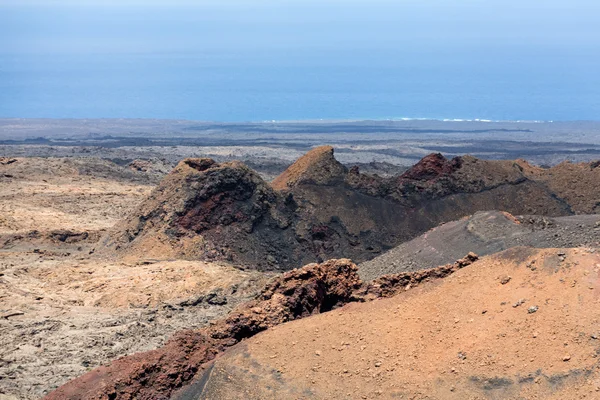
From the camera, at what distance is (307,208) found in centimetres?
2981

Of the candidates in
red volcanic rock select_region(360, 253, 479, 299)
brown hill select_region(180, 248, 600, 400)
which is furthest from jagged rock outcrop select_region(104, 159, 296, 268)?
brown hill select_region(180, 248, 600, 400)

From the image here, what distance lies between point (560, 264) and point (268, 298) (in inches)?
183

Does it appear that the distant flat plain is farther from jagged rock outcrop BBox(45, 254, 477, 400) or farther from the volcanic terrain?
jagged rock outcrop BBox(45, 254, 477, 400)

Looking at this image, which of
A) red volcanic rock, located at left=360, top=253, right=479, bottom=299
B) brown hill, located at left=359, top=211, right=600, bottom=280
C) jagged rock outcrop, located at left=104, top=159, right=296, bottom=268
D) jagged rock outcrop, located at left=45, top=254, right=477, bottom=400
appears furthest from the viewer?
jagged rock outcrop, located at left=104, top=159, right=296, bottom=268

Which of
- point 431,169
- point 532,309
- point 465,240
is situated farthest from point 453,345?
point 431,169

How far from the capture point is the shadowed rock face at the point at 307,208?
89.7 ft

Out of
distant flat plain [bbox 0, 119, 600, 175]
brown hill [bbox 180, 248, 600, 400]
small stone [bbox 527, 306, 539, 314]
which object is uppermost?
small stone [bbox 527, 306, 539, 314]

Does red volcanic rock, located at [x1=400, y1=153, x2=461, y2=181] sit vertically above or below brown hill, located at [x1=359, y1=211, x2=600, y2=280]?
above

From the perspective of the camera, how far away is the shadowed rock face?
2734 cm

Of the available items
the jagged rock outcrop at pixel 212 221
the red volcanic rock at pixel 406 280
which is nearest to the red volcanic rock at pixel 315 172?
the jagged rock outcrop at pixel 212 221

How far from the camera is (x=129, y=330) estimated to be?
1905cm

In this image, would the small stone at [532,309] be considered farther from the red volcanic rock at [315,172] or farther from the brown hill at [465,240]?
the red volcanic rock at [315,172]

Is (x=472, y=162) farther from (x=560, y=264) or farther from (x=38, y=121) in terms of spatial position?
(x=38, y=121)

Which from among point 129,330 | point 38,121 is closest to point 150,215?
point 129,330
